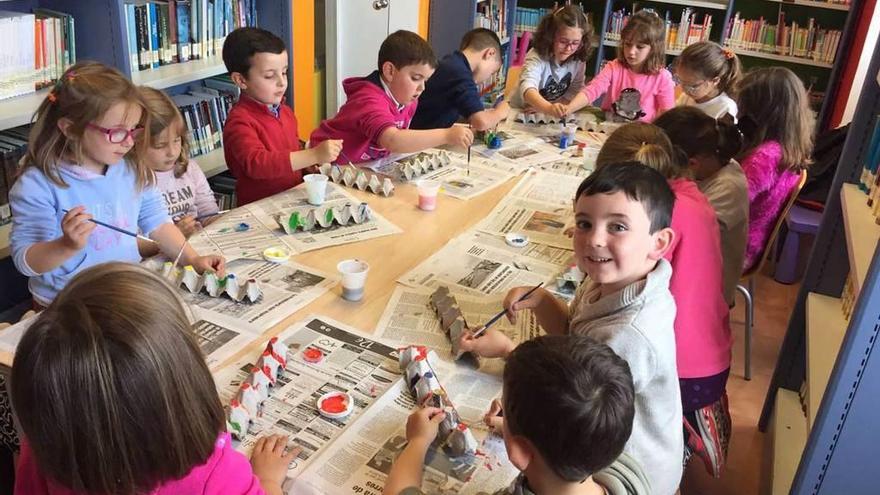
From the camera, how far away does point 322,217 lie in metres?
1.96

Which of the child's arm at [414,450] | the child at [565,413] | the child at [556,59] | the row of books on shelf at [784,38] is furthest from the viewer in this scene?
the row of books on shelf at [784,38]

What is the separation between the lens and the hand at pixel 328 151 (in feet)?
7.20

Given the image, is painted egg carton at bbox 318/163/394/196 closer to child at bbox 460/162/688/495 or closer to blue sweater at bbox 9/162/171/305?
blue sweater at bbox 9/162/171/305

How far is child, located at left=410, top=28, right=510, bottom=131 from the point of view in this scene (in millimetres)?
3000

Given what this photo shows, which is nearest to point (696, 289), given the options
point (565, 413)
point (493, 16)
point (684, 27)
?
point (565, 413)

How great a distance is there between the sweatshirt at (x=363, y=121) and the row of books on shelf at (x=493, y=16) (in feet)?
7.84

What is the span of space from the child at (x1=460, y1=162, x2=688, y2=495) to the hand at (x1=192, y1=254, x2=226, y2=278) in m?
0.65

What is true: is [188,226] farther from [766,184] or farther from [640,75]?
[640,75]

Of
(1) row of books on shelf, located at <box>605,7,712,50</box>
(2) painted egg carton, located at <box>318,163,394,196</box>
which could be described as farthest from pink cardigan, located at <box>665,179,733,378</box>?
(1) row of books on shelf, located at <box>605,7,712,50</box>

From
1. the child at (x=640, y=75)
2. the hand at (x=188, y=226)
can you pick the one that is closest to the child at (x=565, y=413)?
the hand at (x=188, y=226)

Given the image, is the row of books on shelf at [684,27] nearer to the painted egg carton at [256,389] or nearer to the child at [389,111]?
the child at [389,111]

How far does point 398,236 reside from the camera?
1.96 meters

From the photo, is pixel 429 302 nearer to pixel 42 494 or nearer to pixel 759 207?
pixel 42 494

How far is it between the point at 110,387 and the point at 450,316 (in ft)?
2.66
